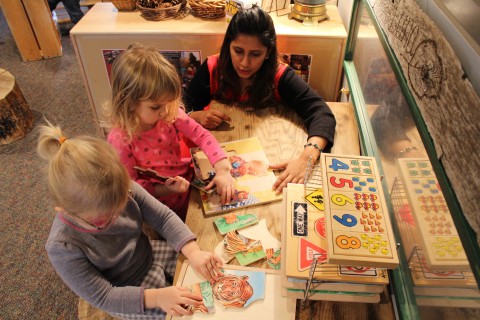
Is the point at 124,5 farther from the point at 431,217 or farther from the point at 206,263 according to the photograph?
the point at 431,217

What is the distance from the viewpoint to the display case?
1881 millimetres

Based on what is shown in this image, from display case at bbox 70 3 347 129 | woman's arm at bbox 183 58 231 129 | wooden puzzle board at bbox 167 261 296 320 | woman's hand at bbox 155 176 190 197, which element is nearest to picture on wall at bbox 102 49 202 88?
display case at bbox 70 3 347 129

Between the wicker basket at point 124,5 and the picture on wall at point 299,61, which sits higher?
the wicker basket at point 124,5

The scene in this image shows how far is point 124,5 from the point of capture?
7.11 ft

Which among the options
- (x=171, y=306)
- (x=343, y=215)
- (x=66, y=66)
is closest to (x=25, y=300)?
(x=171, y=306)

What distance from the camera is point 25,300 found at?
5.54ft

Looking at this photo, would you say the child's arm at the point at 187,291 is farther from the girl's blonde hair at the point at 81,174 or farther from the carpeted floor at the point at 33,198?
the carpeted floor at the point at 33,198

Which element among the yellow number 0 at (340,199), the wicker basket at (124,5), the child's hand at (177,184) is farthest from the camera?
the wicker basket at (124,5)

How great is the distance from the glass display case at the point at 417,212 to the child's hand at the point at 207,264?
1.41ft

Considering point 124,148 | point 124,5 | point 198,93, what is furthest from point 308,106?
point 124,5

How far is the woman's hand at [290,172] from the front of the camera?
3.85 ft

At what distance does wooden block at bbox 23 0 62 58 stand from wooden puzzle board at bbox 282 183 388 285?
3.23 m

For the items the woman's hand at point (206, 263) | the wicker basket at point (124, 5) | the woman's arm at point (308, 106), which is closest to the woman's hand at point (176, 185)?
the woman's hand at point (206, 263)

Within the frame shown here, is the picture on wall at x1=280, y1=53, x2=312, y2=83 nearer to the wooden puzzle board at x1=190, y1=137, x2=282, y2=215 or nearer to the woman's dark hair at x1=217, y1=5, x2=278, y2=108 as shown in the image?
the woman's dark hair at x1=217, y1=5, x2=278, y2=108
